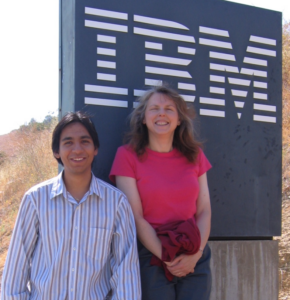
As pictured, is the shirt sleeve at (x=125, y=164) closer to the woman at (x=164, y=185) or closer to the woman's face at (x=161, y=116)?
the woman at (x=164, y=185)

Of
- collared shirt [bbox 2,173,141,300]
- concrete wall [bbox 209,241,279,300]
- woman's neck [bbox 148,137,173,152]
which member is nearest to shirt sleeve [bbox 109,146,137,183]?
woman's neck [bbox 148,137,173,152]

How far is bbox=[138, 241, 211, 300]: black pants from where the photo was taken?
2.53 metres

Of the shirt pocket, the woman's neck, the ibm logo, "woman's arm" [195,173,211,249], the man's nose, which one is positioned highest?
the ibm logo

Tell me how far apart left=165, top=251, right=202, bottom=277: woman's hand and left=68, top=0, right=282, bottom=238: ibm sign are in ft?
3.26

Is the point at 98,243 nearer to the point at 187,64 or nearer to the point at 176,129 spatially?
the point at 176,129

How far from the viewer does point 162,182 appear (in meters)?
2.67

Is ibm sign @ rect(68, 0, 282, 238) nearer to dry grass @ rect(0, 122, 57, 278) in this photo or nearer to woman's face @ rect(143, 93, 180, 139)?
woman's face @ rect(143, 93, 180, 139)

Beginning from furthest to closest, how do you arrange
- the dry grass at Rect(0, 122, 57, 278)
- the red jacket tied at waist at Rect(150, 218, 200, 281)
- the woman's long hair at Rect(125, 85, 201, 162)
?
Answer: the dry grass at Rect(0, 122, 57, 278)
the woman's long hair at Rect(125, 85, 201, 162)
the red jacket tied at waist at Rect(150, 218, 200, 281)

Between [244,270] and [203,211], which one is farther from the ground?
[203,211]

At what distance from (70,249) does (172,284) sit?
0.70m

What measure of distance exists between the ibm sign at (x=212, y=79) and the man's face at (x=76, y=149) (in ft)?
2.38

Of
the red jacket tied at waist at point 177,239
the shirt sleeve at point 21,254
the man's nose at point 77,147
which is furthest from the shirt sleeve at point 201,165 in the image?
the shirt sleeve at point 21,254

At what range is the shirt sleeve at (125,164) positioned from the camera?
2.71 metres

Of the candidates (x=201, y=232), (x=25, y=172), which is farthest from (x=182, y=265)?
(x=25, y=172)
